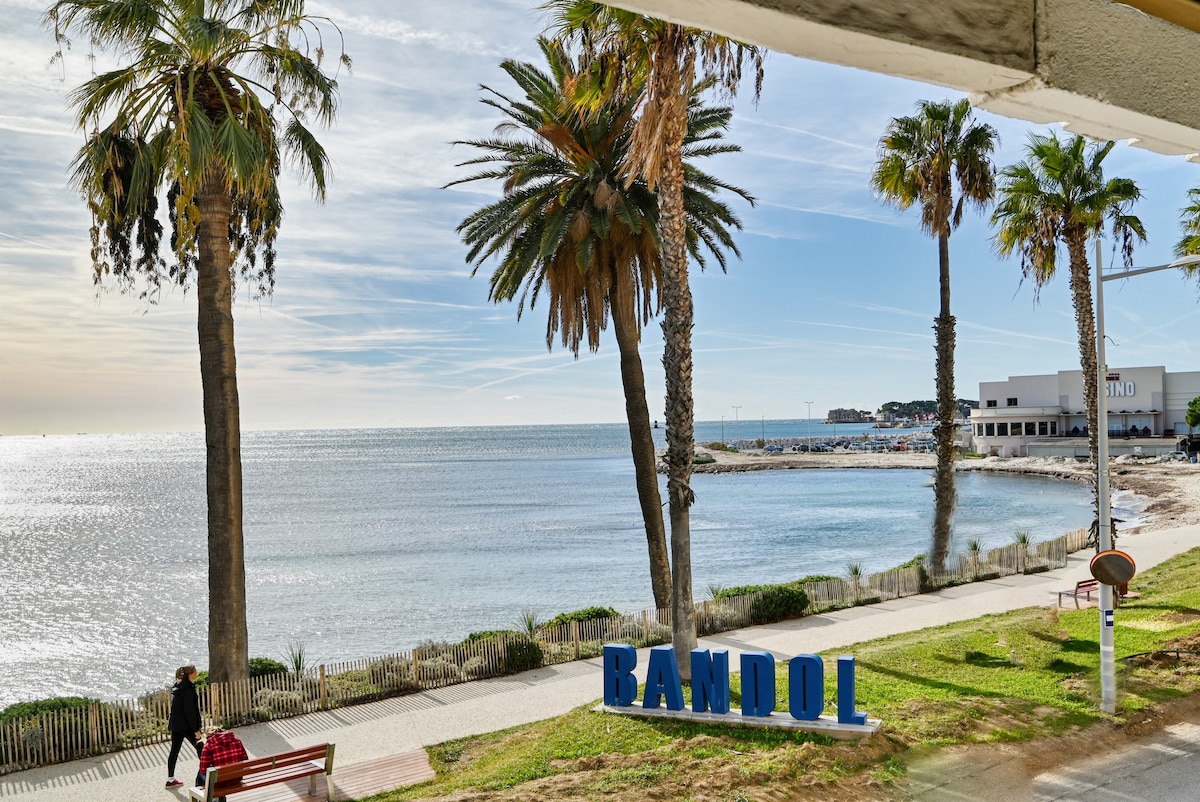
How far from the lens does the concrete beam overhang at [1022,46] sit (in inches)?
88.5

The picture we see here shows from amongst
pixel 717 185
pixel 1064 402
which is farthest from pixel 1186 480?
pixel 717 185

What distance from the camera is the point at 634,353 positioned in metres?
24.5

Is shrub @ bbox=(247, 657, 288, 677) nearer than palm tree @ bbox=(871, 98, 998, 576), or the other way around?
shrub @ bbox=(247, 657, 288, 677)

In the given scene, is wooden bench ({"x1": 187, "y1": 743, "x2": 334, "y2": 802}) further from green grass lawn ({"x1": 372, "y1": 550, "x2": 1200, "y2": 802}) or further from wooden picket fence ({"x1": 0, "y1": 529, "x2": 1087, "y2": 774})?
wooden picket fence ({"x1": 0, "y1": 529, "x2": 1087, "y2": 774})

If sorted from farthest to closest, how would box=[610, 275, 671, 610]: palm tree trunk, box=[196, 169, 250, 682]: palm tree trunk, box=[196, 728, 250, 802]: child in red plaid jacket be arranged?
box=[610, 275, 671, 610]: palm tree trunk < box=[196, 169, 250, 682]: palm tree trunk < box=[196, 728, 250, 802]: child in red plaid jacket

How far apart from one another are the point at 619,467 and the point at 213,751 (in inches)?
6721

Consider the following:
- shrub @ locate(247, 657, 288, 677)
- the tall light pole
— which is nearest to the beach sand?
the tall light pole

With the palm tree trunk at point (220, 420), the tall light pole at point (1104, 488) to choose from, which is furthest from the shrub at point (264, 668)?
the tall light pole at point (1104, 488)

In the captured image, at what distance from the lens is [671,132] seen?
53.9 feet

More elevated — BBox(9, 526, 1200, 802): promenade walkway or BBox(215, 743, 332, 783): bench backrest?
BBox(215, 743, 332, 783): bench backrest

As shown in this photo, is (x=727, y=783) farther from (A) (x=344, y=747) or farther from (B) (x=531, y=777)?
(A) (x=344, y=747)

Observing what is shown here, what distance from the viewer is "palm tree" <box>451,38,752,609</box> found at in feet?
74.1

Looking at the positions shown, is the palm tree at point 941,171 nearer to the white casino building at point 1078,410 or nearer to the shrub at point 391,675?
the shrub at point 391,675

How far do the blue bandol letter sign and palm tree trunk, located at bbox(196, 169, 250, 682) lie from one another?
8.34 meters
